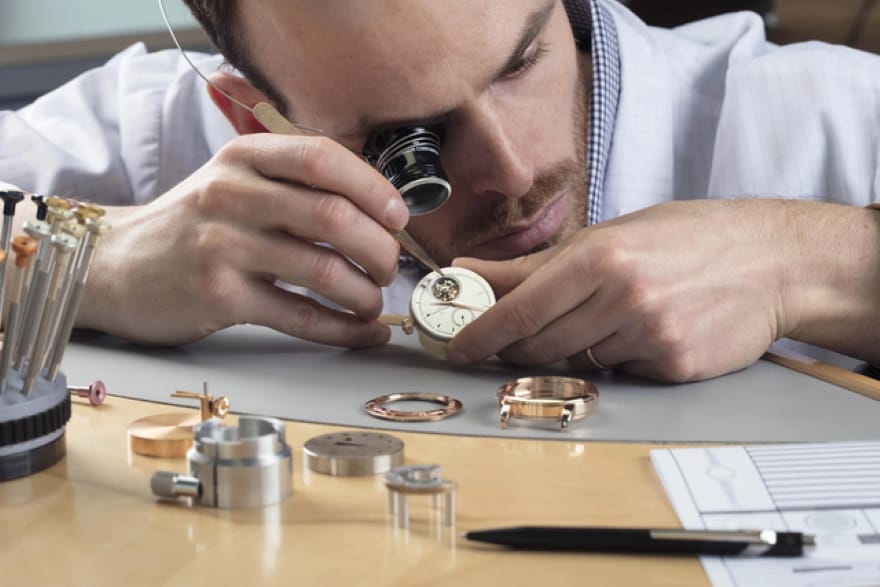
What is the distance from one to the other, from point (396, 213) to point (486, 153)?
28 cm

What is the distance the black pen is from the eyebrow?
0.83 meters

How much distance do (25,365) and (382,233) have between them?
19.0 inches

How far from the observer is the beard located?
5.41ft

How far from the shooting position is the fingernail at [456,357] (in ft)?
4.21

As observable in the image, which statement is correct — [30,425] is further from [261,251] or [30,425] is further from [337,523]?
[261,251]

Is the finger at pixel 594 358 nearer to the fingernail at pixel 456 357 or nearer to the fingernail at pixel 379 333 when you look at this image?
the fingernail at pixel 456 357

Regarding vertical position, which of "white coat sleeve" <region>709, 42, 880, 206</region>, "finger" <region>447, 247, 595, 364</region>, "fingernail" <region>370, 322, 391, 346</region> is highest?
"white coat sleeve" <region>709, 42, 880, 206</region>

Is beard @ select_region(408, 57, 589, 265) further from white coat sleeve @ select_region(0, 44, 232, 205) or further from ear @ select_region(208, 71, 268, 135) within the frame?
white coat sleeve @ select_region(0, 44, 232, 205)

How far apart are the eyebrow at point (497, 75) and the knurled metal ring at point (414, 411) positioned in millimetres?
459

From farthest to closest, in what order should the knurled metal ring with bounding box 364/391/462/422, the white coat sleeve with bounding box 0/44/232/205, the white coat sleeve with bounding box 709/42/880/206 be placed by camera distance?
the white coat sleeve with bounding box 0/44/232/205 < the white coat sleeve with bounding box 709/42/880/206 < the knurled metal ring with bounding box 364/391/462/422

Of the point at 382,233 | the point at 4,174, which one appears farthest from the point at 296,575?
the point at 4,174

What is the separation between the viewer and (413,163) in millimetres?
1415

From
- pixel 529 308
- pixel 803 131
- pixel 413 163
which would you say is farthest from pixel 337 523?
pixel 803 131

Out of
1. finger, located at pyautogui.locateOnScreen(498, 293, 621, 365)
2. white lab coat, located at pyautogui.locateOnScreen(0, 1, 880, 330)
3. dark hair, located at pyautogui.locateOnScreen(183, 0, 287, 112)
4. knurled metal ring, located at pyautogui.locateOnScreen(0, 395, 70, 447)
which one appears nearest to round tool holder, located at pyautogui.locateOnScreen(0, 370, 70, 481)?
knurled metal ring, located at pyautogui.locateOnScreen(0, 395, 70, 447)
